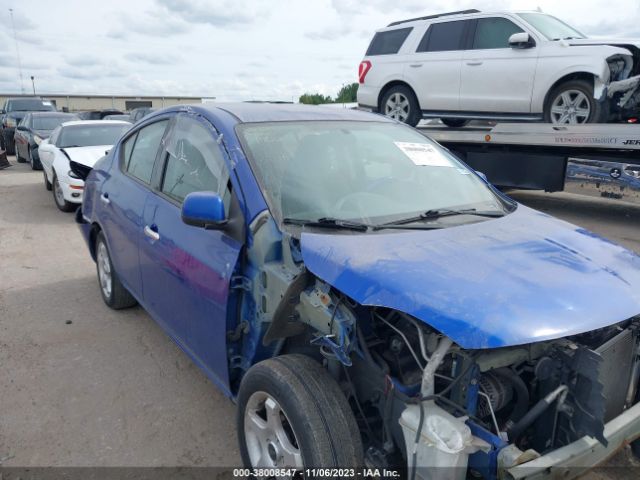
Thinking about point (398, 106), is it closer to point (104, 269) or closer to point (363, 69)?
point (363, 69)

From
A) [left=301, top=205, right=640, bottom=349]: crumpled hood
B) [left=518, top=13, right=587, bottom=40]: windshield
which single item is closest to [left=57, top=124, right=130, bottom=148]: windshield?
[left=518, top=13, right=587, bottom=40]: windshield

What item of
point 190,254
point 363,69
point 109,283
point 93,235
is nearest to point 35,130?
point 363,69

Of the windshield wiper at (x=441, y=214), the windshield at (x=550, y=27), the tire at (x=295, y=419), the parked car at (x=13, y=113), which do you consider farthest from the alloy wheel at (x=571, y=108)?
the parked car at (x=13, y=113)

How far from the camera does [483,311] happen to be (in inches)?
69.2

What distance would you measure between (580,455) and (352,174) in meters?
1.69

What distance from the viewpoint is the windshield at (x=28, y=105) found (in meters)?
20.2

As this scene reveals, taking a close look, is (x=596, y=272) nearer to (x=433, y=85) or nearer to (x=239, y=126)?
(x=239, y=126)

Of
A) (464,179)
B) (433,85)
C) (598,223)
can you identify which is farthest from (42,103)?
(464,179)

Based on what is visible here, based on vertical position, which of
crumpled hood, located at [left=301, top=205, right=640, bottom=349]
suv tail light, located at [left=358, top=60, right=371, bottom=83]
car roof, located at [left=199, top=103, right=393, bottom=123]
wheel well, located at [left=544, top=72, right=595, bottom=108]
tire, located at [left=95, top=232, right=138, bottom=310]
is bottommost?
tire, located at [left=95, top=232, right=138, bottom=310]

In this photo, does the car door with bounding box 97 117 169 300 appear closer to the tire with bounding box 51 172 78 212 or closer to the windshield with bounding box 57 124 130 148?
the tire with bounding box 51 172 78 212

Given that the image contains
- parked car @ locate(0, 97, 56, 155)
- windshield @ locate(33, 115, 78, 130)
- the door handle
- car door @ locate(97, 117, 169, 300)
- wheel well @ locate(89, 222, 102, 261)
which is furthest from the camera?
parked car @ locate(0, 97, 56, 155)

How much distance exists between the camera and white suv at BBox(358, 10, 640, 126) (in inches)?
281

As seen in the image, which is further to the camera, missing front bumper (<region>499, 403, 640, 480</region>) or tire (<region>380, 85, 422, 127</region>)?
tire (<region>380, 85, 422, 127</region>)

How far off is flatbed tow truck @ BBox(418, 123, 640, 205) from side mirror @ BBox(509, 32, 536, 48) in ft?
3.75
